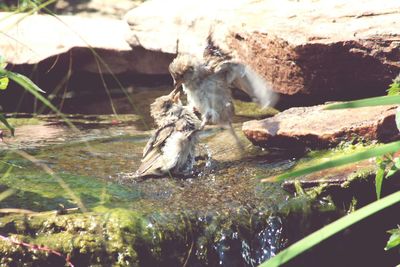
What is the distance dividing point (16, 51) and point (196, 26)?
1.78 metres

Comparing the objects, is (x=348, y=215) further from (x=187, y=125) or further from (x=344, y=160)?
(x=187, y=125)

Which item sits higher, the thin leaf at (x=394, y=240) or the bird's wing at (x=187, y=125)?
the thin leaf at (x=394, y=240)

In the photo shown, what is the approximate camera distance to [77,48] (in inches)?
318

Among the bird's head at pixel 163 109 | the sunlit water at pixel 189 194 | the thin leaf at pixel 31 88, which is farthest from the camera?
the bird's head at pixel 163 109

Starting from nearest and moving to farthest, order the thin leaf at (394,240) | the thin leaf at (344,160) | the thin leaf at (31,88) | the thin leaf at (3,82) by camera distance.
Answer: the thin leaf at (344,160) < the thin leaf at (31,88) < the thin leaf at (394,240) < the thin leaf at (3,82)

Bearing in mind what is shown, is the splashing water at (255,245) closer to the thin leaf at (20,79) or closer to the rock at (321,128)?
the rock at (321,128)

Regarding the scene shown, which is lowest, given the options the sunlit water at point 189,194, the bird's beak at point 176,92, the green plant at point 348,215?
the sunlit water at point 189,194

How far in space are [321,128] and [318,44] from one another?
82 cm

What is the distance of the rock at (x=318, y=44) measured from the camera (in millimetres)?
5777

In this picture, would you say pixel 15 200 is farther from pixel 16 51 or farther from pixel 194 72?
pixel 16 51

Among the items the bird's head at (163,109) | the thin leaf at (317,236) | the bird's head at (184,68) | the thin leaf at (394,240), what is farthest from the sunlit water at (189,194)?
the thin leaf at (317,236)

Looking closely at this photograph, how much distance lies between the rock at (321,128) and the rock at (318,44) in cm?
47

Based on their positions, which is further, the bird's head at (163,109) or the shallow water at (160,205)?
the bird's head at (163,109)

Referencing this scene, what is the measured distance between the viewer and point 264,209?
15.0ft
